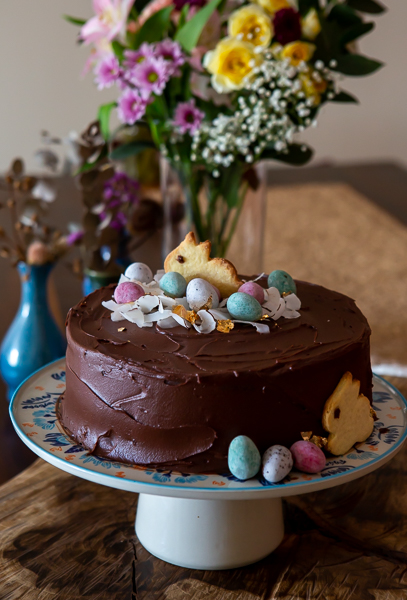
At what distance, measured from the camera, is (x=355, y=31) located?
154 centimetres

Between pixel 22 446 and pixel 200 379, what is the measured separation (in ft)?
2.12

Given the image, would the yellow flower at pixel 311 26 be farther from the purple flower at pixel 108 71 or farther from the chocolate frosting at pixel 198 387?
the chocolate frosting at pixel 198 387

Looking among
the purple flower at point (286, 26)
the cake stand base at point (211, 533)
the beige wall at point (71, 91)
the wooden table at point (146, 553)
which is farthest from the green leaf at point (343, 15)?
the beige wall at point (71, 91)

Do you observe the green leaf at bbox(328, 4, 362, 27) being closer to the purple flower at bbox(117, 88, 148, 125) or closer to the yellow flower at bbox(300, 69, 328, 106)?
the yellow flower at bbox(300, 69, 328, 106)

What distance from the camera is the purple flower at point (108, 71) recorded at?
1.52m

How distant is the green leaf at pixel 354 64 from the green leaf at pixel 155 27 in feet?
1.33

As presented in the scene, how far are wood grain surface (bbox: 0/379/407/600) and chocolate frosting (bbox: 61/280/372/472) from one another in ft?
0.65

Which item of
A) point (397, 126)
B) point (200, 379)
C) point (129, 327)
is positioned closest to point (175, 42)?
point (129, 327)

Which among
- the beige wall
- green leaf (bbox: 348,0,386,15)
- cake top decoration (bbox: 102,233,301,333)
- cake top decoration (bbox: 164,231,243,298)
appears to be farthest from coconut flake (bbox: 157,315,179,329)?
the beige wall

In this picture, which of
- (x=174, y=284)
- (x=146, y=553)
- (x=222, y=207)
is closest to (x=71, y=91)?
(x=222, y=207)

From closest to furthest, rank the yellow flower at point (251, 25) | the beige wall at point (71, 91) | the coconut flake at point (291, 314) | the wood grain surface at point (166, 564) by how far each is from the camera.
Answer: the wood grain surface at point (166, 564)
the coconut flake at point (291, 314)
the yellow flower at point (251, 25)
the beige wall at point (71, 91)

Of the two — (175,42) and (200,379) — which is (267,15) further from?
(200,379)

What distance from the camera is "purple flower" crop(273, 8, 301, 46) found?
1.45m

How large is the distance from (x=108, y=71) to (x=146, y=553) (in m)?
1.04
